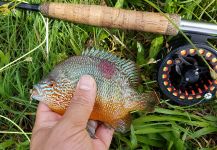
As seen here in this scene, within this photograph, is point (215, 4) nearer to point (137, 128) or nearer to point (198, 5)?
point (198, 5)

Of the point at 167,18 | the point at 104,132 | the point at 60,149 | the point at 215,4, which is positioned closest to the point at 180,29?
the point at 167,18

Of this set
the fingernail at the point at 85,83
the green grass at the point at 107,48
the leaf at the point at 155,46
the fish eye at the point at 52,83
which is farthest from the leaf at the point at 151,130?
the fish eye at the point at 52,83

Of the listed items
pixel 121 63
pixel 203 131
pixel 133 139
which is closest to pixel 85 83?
pixel 121 63

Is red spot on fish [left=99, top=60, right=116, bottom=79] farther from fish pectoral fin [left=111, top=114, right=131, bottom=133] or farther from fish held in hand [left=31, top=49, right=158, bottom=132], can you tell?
fish pectoral fin [left=111, top=114, right=131, bottom=133]

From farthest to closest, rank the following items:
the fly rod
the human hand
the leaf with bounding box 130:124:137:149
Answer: the leaf with bounding box 130:124:137:149 < the fly rod < the human hand

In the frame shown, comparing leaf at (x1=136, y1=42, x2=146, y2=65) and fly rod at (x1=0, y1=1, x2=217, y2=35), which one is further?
leaf at (x1=136, y1=42, x2=146, y2=65)

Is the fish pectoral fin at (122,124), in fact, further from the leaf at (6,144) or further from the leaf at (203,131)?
the leaf at (6,144)

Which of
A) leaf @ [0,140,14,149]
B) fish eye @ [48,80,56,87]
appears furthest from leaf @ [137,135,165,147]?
leaf @ [0,140,14,149]
